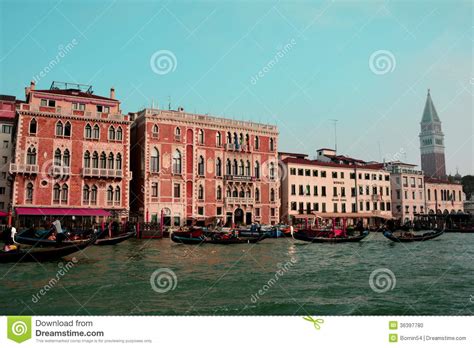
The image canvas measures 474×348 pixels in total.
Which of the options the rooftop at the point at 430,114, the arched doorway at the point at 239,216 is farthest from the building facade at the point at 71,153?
the rooftop at the point at 430,114

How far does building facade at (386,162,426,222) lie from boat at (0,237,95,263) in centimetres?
3190

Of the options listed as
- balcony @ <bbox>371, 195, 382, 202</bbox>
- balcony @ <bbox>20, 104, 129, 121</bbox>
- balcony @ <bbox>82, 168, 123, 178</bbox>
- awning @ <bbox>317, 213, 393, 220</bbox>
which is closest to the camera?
balcony @ <bbox>20, 104, 129, 121</bbox>

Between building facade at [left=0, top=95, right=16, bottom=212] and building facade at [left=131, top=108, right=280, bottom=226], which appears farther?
building facade at [left=0, top=95, right=16, bottom=212]

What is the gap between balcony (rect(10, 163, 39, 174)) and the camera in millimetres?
22531

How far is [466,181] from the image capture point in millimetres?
61781

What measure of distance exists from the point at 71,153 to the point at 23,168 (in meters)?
2.52

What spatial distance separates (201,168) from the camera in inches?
1140

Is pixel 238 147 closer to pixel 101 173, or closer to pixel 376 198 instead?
pixel 101 173

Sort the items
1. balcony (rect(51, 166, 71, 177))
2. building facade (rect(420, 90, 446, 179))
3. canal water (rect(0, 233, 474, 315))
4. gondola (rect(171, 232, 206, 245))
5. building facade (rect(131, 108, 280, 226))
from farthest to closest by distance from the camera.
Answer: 1. building facade (rect(420, 90, 446, 179))
2. building facade (rect(131, 108, 280, 226))
3. balcony (rect(51, 166, 71, 177))
4. gondola (rect(171, 232, 206, 245))
5. canal water (rect(0, 233, 474, 315))

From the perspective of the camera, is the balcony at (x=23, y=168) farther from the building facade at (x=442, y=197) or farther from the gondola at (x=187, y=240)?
the building facade at (x=442, y=197)

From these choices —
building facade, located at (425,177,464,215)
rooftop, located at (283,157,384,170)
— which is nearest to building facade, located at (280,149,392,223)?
rooftop, located at (283,157,384,170)

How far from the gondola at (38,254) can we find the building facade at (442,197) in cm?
3557

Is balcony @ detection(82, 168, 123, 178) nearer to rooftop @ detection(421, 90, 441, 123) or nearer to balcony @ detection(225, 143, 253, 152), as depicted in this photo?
balcony @ detection(225, 143, 253, 152)
